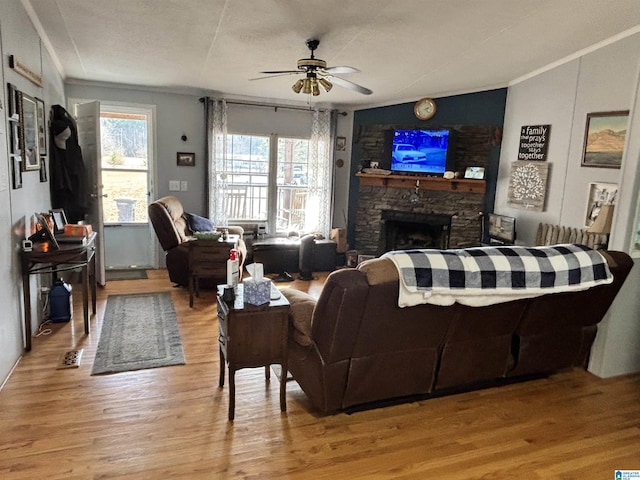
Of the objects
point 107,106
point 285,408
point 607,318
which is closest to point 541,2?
point 607,318

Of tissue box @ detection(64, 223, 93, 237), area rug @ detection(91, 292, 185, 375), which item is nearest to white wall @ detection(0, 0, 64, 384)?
tissue box @ detection(64, 223, 93, 237)

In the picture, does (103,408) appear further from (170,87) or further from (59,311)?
(170,87)

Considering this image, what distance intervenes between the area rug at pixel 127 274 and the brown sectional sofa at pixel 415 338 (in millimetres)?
3364

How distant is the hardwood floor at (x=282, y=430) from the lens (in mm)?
2158

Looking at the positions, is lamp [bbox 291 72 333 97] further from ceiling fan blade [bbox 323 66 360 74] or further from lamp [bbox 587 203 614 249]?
lamp [bbox 587 203 614 249]

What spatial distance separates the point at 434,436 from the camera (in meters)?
2.46

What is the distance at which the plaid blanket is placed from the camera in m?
2.32

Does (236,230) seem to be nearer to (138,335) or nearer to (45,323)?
(138,335)

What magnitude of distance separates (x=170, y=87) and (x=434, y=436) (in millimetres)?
5123

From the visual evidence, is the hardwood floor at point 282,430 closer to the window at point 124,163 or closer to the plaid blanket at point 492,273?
the plaid blanket at point 492,273

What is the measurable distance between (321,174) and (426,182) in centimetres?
155

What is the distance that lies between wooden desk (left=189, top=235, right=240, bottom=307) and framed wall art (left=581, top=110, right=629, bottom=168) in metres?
3.57

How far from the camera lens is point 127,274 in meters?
5.65

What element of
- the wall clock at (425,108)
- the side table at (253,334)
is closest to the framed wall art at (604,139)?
the wall clock at (425,108)
